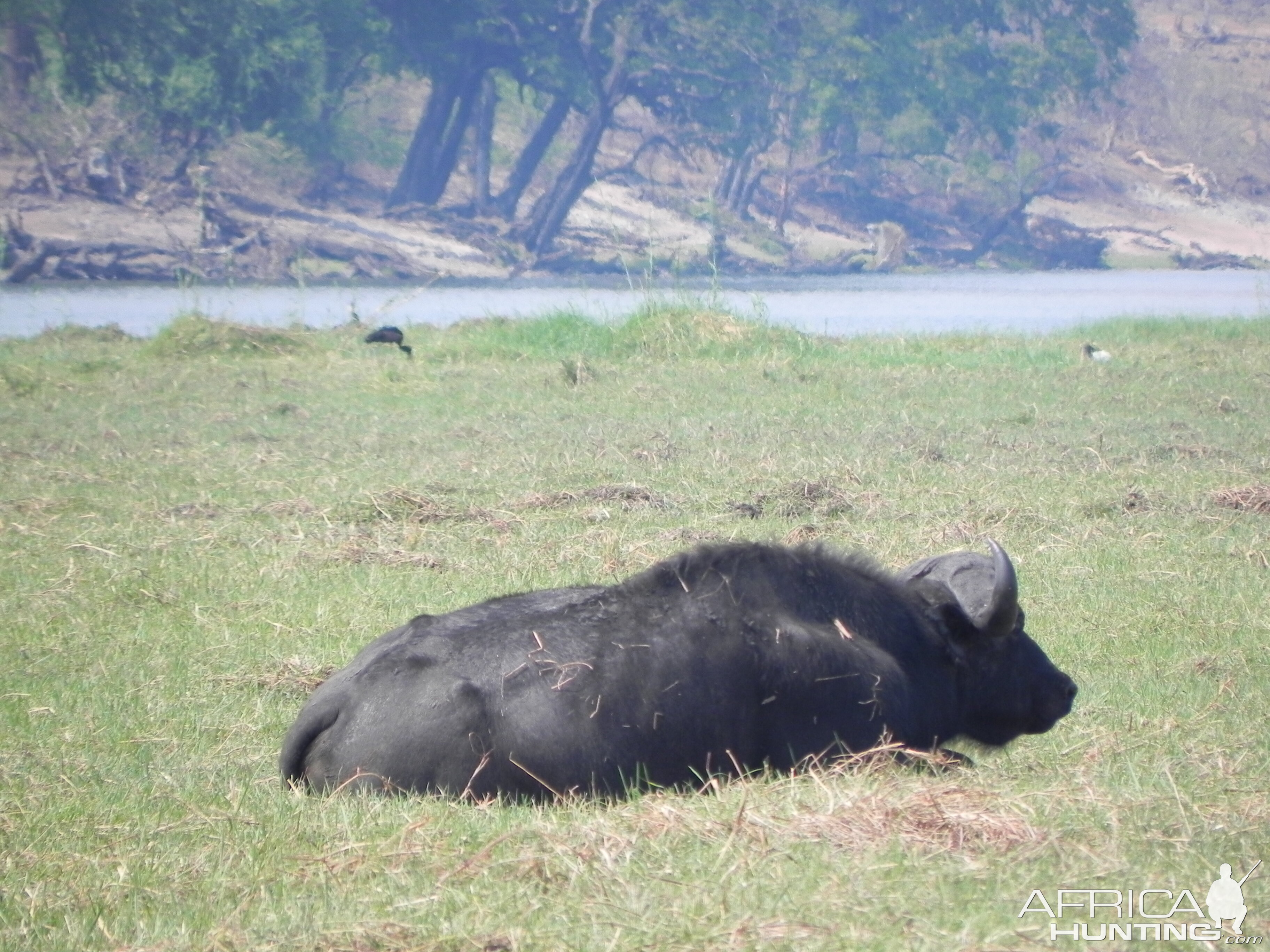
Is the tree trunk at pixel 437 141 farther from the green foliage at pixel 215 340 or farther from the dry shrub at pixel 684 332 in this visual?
the dry shrub at pixel 684 332

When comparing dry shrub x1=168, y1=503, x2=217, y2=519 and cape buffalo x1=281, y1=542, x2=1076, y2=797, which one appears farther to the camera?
dry shrub x1=168, y1=503, x2=217, y2=519

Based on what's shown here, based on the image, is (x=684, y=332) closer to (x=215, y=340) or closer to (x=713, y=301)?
(x=713, y=301)

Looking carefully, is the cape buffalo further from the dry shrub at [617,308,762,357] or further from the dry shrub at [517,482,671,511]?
the dry shrub at [617,308,762,357]

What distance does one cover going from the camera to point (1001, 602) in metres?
4.71

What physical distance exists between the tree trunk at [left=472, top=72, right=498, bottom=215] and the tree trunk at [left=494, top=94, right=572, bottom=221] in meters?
0.69

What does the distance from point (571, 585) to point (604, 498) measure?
2729mm

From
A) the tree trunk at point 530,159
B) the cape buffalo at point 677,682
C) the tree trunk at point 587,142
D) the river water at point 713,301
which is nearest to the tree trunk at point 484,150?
the tree trunk at point 530,159

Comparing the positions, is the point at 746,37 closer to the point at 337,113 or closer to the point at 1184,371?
the point at 337,113

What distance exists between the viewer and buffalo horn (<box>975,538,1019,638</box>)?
15.2 ft

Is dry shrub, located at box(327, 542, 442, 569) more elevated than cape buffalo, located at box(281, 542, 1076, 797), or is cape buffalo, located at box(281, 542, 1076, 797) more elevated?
cape buffalo, located at box(281, 542, 1076, 797)

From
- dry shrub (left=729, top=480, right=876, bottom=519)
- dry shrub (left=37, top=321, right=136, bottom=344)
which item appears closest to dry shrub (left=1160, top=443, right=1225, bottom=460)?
dry shrub (left=729, top=480, right=876, bottom=519)

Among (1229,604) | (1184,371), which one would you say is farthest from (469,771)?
(1184,371)

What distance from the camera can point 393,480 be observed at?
33.9ft

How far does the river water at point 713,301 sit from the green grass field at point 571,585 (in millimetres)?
6791
